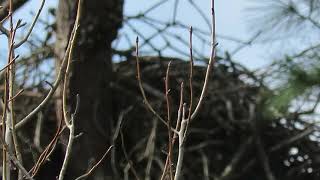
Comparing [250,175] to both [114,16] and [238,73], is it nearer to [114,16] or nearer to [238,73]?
[238,73]

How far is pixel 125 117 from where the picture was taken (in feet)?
12.3

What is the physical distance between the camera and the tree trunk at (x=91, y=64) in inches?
141

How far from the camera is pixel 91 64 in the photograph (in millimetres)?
3689

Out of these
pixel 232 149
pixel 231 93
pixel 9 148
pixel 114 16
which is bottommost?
pixel 9 148

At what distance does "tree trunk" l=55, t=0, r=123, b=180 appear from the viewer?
357 cm

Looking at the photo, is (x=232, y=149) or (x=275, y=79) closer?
(x=275, y=79)

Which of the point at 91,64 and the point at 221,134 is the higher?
the point at 91,64

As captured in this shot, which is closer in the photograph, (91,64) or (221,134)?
(91,64)

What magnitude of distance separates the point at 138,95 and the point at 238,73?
48 cm

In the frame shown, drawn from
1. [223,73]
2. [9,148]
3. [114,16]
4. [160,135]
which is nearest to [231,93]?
[223,73]

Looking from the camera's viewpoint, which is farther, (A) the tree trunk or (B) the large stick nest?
(B) the large stick nest

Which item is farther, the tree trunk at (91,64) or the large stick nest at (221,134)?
the large stick nest at (221,134)

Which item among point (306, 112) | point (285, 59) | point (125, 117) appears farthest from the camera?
point (125, 117)

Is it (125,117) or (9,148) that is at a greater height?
(125,117)
